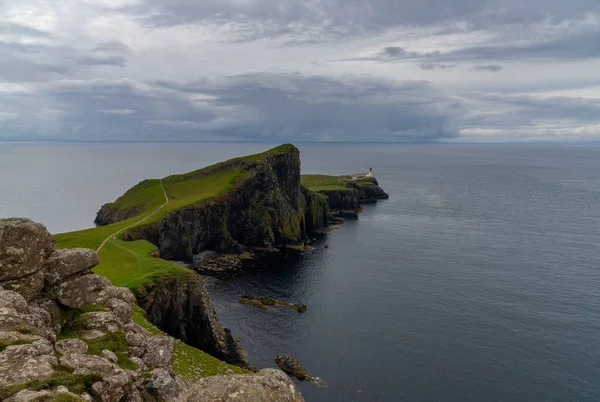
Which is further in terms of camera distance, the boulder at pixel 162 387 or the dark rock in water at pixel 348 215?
the dark rock in water at pixel 348 215

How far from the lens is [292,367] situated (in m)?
55.2

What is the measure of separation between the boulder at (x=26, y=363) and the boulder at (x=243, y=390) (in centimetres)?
785

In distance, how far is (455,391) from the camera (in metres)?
51.2

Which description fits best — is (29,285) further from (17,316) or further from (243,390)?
(243,390)

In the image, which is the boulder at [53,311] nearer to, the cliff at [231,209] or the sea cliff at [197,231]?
the sea cliff at [197,231]

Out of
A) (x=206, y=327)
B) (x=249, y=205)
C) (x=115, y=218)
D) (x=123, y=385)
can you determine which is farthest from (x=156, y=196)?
(x=123, y=385)

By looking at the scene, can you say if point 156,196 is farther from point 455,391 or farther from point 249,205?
point 455,391

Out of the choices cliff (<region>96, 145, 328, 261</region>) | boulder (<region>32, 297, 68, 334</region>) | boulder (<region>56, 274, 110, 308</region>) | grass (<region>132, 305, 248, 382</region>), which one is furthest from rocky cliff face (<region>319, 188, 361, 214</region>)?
boulder (<region>32, 297, 68, 334</region>)

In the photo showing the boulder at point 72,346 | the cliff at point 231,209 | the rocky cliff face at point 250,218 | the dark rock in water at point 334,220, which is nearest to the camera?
the boulder at point 72,346

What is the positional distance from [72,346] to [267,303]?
57.3 m

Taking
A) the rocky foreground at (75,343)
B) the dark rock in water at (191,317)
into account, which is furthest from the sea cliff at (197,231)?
the rocky foreground at (75,343)

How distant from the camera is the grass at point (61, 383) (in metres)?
14.8

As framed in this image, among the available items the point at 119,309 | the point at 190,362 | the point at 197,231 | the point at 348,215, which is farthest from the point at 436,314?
the point at 348,215

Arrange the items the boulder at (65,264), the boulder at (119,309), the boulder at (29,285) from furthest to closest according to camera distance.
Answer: the boulder at (119,309) → the boulder at (65,264) → the boulder at (29,285)
